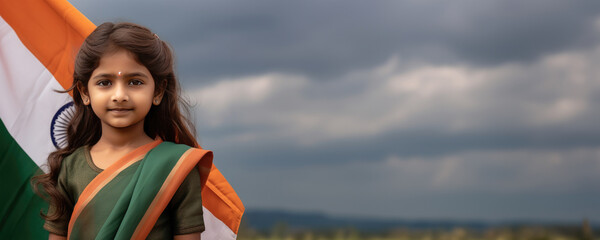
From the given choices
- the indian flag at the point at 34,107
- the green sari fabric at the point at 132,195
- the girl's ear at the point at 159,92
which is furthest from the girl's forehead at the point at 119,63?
the indian flag at the point at 34,107

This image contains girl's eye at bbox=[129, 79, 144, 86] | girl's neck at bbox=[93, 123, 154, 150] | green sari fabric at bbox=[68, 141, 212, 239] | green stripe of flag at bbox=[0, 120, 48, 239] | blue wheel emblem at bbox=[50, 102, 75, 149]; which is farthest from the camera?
blue wheel emblem at bbox=[50, 102, 75, 149]

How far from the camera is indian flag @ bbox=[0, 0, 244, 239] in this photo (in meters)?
3.99

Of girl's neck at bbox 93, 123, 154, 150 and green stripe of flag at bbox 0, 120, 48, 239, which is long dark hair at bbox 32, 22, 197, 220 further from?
green stripe of flag at bbox 0, 120, 48, 239

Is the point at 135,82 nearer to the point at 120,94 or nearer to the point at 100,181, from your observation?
the point at 120,94

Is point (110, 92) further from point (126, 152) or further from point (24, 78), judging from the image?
point (24, 78)

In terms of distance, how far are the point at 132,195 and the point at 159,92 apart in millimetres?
578

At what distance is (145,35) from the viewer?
10.5 feet

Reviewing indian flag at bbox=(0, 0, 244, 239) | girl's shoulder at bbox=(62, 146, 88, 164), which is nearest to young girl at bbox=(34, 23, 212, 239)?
girl's shoulder at bbox=(62, 146, 88, 164)

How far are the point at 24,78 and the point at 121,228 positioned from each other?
187cm

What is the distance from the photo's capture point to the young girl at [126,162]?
119 inches

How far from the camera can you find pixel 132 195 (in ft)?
9.82

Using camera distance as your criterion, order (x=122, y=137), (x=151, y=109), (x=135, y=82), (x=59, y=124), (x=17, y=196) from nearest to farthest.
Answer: (x=135, y=82)
(x=122, y=137)
(x=151, y=109)
(x=17, y=196)
(x=59, y=124)

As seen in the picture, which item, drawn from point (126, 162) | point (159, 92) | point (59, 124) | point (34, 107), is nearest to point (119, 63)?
point (159, 92)

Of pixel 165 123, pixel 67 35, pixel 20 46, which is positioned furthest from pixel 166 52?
pixel 20 46
